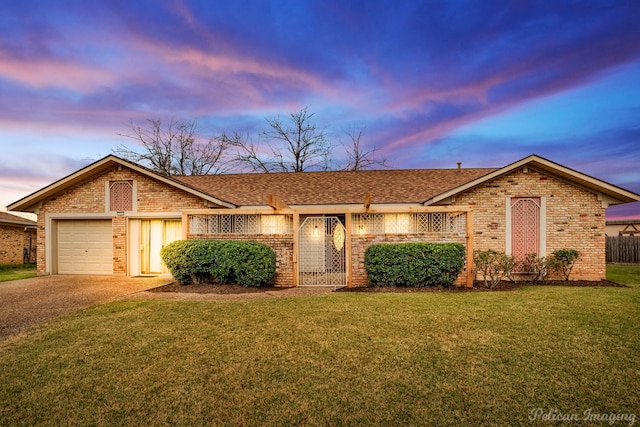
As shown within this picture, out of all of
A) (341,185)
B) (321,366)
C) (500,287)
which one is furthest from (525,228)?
(321,366)

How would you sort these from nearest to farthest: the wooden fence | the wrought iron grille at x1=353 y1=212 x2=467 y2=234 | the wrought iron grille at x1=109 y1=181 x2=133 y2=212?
the wrought iron grille at x1=353 y1=212 x2=467 y2=234
the wrought iron grille at x1=109 y1=181 x2=133 y2=212
the wooden fence

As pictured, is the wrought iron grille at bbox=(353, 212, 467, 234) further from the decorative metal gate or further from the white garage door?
the white garage door

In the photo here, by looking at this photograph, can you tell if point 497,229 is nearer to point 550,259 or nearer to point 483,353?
point 550,259

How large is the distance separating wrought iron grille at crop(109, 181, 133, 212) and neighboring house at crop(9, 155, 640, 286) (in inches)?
1.6

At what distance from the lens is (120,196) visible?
1206 cm

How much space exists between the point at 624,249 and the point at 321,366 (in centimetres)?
2262

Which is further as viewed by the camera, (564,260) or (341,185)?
(341,185)

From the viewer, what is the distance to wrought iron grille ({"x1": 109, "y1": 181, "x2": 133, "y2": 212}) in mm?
12016

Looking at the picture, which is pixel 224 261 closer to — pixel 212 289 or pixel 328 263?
pixel 212 289

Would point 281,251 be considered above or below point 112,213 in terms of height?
below

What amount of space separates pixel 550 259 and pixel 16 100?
21.4 m

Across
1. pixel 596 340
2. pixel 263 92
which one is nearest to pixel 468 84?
pixel 263 92

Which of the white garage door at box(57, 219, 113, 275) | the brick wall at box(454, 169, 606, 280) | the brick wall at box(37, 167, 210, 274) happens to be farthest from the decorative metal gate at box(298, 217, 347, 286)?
the white garage door at box(57, 219, 113, 275)

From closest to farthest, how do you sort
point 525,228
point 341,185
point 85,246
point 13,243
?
point 525,228
point 85,246
point 341,185
point 13,243
